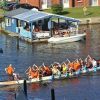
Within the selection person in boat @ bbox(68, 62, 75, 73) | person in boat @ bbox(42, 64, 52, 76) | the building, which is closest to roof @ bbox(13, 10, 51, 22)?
the building

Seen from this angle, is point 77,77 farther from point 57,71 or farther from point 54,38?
point 54,38

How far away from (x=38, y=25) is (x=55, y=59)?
16189mm

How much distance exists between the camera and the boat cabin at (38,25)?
82.9m

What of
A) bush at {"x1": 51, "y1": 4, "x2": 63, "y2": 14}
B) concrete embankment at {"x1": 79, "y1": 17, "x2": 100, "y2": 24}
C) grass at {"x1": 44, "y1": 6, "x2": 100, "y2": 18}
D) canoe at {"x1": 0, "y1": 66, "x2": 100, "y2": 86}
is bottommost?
canoe at {"x1": 0, "y1": 66, "x2": 100, "y2": 86}

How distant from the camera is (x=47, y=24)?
8588 centimetres

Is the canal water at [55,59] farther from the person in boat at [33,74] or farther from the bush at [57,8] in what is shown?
the bush at [57,8]

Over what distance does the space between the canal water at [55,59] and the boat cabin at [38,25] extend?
179cm

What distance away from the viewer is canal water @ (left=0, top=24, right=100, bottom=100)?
182 ft

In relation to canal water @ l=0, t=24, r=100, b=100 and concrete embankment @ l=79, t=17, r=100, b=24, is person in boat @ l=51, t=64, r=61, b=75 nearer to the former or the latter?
canal water @ l=0, t=24, r=100, b=100

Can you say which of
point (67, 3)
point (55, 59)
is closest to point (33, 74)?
point (55, 59)

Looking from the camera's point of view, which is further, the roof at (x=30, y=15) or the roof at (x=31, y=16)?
the roof at (x=30, y=15)

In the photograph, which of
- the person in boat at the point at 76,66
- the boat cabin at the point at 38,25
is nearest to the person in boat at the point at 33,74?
the person in boat at the point at 76,66

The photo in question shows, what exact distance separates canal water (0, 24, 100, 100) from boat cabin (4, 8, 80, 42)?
179 centimetres

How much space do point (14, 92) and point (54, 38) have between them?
26249mm
